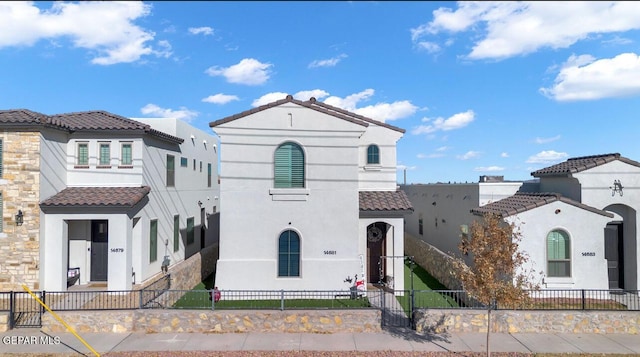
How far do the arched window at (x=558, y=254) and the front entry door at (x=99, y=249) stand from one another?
17.4 metres

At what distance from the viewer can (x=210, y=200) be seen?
27578 millimetres

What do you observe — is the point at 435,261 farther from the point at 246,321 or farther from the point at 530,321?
the point at 246,321

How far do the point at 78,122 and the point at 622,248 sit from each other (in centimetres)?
2289

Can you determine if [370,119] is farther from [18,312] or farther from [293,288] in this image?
[18,312]

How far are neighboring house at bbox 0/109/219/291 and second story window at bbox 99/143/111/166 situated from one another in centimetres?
4

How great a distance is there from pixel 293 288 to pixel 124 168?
8.49 m

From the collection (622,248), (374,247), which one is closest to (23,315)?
(374,247)

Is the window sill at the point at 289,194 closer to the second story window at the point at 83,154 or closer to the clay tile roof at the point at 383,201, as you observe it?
the clay tile roof at the point at 383,201

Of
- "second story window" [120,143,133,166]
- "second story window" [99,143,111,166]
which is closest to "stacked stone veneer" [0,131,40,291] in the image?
"second story window" [99,143,111,166]

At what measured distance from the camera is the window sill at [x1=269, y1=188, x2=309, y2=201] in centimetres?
1540

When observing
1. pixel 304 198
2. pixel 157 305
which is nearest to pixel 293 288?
pixel 304 198

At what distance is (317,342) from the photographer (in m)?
11.6

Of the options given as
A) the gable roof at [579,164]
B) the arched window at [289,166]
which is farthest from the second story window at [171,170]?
the gable roof at [579,164]

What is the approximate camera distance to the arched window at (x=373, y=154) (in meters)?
19.0
